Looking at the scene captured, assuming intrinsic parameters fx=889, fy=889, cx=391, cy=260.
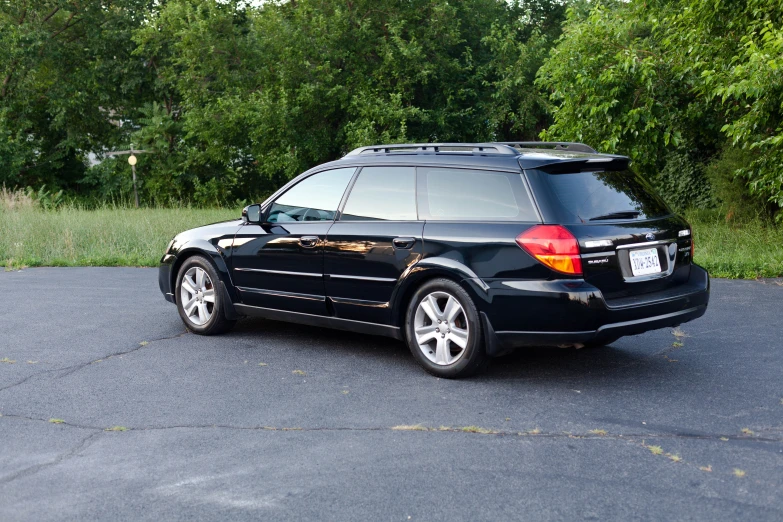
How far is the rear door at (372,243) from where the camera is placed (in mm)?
6586

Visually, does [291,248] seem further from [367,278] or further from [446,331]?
[446,331]

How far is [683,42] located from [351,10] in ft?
58.7

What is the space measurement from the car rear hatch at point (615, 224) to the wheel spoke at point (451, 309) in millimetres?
886

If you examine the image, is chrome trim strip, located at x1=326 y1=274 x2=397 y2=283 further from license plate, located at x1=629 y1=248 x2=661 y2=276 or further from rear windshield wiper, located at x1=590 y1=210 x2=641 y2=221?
license plate, located at x1=629 y1=248 x2=661 y2=276

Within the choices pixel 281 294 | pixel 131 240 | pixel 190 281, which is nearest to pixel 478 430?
pixel 281 294

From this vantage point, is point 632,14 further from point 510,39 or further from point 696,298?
point 510,39

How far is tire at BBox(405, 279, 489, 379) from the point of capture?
6.13 metres

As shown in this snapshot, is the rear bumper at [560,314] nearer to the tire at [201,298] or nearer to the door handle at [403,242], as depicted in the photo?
the door handle at [403,242]

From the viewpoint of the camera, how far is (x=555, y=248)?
19.0 feet

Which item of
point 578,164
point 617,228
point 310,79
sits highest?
point 310,79

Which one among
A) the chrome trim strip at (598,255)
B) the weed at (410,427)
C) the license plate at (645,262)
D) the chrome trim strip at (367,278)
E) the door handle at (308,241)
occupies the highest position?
the door handle at (308,241)

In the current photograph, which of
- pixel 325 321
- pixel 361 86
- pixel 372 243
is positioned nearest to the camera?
pixel 372 243

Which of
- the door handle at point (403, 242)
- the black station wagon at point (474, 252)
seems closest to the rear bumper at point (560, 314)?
the black station wagon at point (474, 252)

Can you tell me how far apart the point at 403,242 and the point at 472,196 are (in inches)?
24.0
